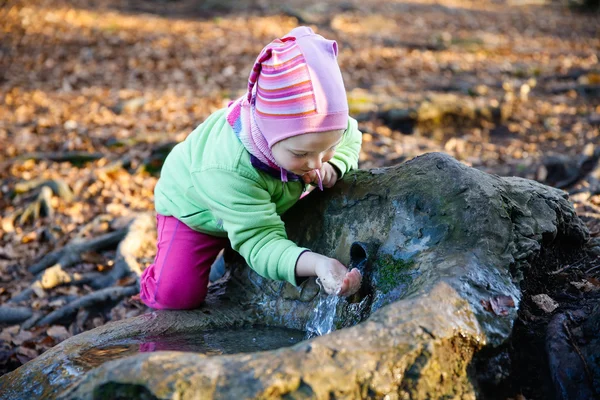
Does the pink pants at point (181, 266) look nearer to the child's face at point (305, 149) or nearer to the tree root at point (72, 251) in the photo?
the child's face at point (305, 149)

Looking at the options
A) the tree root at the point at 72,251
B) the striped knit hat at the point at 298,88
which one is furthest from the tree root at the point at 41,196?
the striped knit hat at the point at 298,88

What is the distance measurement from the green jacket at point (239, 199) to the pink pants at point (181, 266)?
17cm

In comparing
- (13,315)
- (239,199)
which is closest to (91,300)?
(13,315)

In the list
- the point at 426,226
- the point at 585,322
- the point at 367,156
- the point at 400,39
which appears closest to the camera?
the point at 585,322

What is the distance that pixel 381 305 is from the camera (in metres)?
2.67

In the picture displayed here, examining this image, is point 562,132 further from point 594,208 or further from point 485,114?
point 594,208

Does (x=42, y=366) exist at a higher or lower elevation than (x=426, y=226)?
lower

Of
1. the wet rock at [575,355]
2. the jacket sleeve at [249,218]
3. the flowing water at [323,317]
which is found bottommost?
the flowing water at [323,317]

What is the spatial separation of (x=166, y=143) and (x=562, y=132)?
15.3 ft

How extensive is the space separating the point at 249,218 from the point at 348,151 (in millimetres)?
835

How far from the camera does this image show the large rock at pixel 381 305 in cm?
186

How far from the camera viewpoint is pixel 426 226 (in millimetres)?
2736

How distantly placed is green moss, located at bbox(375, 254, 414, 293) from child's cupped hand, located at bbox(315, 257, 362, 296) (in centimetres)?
15

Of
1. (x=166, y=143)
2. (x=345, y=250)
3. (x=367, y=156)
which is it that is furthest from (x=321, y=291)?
(x=166, y=143)
